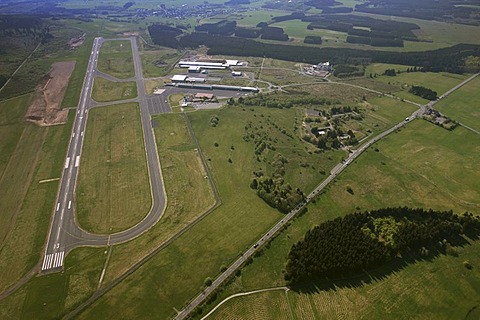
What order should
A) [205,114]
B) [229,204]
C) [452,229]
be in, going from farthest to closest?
[205,114], [229,204], [452,229]

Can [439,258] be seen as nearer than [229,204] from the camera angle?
Yes

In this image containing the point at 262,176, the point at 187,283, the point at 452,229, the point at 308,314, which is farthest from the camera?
the point at 262,176

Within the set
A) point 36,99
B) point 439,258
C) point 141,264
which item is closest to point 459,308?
point 439,258

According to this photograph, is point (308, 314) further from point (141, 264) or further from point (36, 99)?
point (36, 99)

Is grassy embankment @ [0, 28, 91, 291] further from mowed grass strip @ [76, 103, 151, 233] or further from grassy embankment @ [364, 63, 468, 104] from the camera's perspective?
grassy embankment @ [364, 63, 468, 104]

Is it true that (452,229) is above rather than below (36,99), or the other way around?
above

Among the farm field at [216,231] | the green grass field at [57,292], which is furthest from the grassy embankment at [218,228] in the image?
the green grass field at [57,292]

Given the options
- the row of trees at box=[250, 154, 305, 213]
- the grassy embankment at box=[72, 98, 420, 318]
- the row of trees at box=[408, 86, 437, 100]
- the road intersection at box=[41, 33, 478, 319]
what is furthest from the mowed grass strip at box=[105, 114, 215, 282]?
the row of trees at box=[408, 86, 437, 100]

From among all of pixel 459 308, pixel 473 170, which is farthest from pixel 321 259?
pixel 473 170
